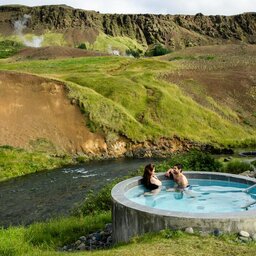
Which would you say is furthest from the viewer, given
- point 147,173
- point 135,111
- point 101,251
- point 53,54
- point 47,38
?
point 47,38

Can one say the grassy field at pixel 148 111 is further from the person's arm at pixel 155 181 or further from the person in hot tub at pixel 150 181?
the person in hot tub at pixel 150 181

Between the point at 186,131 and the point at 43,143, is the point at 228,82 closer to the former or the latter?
the point at 186,131

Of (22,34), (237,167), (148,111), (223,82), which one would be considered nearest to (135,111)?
(148,111)

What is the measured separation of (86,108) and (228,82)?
25.9 m

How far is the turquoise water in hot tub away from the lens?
53.1ft

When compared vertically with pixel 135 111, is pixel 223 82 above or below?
above

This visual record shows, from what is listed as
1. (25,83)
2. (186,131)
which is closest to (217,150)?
(186,131)

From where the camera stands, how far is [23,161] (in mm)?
36812

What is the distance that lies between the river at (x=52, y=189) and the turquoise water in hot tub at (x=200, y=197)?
23.6 feet

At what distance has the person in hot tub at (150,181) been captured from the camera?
17.2 metres

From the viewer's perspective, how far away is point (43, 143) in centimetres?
4169

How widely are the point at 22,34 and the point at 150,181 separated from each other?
178 meters

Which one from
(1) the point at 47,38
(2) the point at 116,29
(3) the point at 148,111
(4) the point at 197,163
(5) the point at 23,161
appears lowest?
(5) the point at 23,161

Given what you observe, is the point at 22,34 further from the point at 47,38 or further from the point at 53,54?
the point at 53,54
